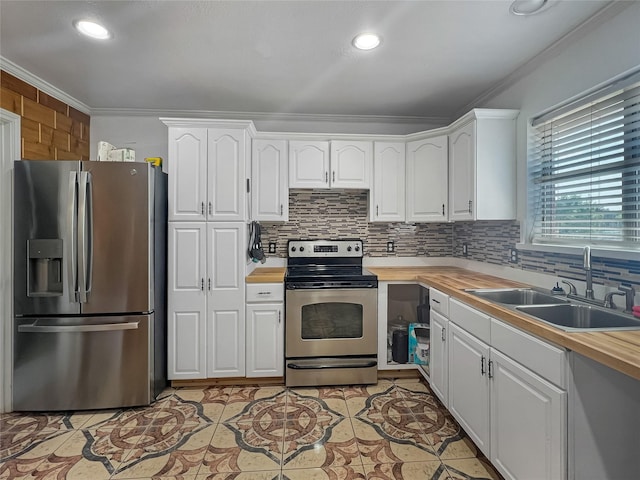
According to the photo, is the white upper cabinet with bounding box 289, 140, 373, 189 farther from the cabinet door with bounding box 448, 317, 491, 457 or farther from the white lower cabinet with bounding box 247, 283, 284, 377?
the cabinet door with bounding box 448, 317, 491, 457

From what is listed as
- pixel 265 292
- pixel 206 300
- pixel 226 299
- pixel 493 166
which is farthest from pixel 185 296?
pixel 493 166

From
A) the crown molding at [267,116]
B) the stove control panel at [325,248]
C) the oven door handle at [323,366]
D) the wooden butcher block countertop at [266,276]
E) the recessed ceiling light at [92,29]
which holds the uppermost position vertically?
Result: the crown molding at [267,116]

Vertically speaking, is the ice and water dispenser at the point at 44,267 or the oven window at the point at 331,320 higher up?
the ice and water dispenser at the point at 44,267

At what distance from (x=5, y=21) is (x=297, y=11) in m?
1.60

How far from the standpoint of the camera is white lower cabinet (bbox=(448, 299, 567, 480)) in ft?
3.89

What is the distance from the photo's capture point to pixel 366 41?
6.11 ft

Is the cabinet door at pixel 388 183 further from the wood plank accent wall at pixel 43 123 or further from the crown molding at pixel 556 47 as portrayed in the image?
the wood plank accent wall at pixel 43 123

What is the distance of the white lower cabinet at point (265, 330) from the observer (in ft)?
8.42

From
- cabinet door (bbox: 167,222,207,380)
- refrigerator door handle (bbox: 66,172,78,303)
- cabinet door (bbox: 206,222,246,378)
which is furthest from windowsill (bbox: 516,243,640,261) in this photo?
refrigerator door handle (bbox: 66,172,78,303)

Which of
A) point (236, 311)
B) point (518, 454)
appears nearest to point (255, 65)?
point (236, 311)

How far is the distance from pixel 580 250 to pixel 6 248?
145 inches

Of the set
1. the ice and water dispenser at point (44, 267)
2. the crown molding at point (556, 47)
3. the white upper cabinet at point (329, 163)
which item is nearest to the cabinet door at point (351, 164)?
the white upper cabinet at point (329, 163)

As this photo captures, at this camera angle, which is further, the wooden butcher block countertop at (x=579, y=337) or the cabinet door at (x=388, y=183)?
the cabinet door at (x=388, y=183)

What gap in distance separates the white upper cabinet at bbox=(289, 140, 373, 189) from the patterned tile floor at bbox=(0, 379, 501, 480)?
1.81 metres
